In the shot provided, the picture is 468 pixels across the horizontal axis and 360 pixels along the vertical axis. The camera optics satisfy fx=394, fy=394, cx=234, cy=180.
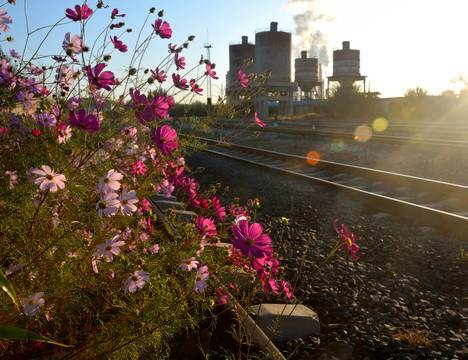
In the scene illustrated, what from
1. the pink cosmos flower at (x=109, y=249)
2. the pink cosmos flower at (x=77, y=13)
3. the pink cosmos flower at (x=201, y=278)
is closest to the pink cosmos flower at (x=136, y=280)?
the pink cosmos flower at (x=109, y=249)

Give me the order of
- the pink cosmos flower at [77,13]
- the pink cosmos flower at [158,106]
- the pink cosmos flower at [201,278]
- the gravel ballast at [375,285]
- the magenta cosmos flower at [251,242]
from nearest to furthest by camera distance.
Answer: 1. the magenta cosmos flower at [251,242]
2. the pink cosmos flower at [201,278]
3. the pink cosmos flower at [158,106]
4. the pink cosmos flower at [77,13]
5. the gravel ballast at [375,285]

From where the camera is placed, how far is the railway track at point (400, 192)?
5.39 metres

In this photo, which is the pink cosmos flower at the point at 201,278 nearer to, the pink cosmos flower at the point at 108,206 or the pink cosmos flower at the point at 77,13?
the pink cosmos flower at the point at 108,206

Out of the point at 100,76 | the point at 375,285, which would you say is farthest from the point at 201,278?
the point at 375,285

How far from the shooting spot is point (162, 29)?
8.16ft

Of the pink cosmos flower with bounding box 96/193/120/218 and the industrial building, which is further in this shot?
the industrial building

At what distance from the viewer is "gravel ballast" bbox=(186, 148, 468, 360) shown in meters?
2.64

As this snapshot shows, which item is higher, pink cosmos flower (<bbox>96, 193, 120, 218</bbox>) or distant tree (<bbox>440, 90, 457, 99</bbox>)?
distant tree (<bbox>440, 90, 457, 99</bbox>)

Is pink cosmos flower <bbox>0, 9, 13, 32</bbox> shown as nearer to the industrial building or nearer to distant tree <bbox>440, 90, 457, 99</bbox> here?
distant tree <bbox>440, 90, 457, 99</bbox>

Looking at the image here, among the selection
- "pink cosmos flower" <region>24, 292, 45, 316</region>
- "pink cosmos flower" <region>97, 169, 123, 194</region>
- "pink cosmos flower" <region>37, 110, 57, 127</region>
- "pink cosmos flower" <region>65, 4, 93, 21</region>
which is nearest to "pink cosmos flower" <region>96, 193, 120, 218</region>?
"pink cosmos flower" <region>97, 169, 123, 194</region>

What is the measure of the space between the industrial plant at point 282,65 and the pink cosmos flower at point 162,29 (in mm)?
37821

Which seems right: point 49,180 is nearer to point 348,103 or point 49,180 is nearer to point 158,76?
point 158,76

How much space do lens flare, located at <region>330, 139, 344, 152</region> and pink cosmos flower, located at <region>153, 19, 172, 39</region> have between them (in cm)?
1015

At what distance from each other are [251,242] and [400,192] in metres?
6.17
